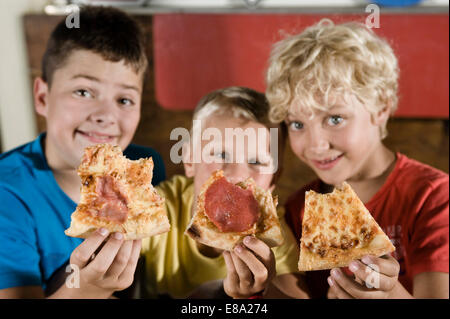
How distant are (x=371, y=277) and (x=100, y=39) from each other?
0.56 metres

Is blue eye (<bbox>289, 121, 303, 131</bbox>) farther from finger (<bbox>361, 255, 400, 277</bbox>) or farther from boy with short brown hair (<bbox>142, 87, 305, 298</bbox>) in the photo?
finger (<bbox>361, 255, 400, 277</bbox>)

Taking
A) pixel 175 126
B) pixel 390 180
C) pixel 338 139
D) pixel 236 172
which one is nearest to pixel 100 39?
pixel 175 126

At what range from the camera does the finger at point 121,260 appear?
547mm

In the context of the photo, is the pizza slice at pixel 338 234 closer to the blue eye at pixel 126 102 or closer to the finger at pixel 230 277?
the finger at pixel 230 277

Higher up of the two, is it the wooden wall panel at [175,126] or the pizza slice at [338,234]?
the wooden wall panel at [175,126]

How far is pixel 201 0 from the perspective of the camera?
691 mm

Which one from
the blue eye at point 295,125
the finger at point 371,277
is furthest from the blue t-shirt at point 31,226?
the finger at point 371,277

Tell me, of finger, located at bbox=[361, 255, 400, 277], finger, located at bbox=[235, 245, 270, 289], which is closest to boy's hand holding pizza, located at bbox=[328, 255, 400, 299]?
finger, located at bbox=[361, 255, 400, 277]

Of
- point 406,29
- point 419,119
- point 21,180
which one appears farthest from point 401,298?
point 21,180

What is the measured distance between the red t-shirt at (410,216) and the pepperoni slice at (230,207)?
0.13 meters

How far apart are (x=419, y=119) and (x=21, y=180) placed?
2.35 feet

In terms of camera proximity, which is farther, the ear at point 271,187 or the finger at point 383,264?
the ear at point 271,187

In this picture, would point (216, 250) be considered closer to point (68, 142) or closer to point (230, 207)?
point (230, 207)

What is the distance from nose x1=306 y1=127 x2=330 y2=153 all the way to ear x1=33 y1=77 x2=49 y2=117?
457 mm
